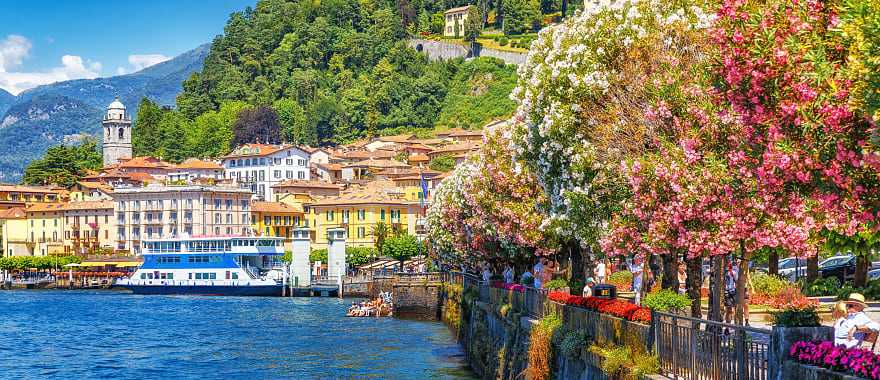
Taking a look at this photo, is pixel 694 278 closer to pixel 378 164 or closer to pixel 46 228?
pixel 378 164

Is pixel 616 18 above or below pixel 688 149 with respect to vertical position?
above

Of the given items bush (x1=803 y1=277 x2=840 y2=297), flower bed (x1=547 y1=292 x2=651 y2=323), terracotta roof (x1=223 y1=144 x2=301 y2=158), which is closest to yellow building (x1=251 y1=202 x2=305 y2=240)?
terracotta roof (x1=223 y1=144 x2=301 y2=158)

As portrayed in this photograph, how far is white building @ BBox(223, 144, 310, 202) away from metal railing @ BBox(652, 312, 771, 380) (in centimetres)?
17406

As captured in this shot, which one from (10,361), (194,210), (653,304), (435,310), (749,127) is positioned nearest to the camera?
(749,127)

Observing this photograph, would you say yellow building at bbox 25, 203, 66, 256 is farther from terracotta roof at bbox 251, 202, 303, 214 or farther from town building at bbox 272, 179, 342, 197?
town building at bbox 272, 179, 342, 197

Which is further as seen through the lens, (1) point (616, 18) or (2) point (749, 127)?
(1) point (616, 18)

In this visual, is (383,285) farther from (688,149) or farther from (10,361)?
(688,149)

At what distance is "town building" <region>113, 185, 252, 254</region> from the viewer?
165250 millimetres

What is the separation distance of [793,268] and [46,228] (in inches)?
5624

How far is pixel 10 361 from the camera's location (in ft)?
201

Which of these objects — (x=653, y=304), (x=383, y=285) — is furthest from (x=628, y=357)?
(x=383, y=285)

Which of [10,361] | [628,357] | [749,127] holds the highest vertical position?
[749,127]

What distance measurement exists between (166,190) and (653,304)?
152 m

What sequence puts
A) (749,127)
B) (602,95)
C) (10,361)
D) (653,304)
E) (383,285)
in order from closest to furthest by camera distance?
(749,127) → (653,304) → (602,95) → (10,361) → (383,285)
